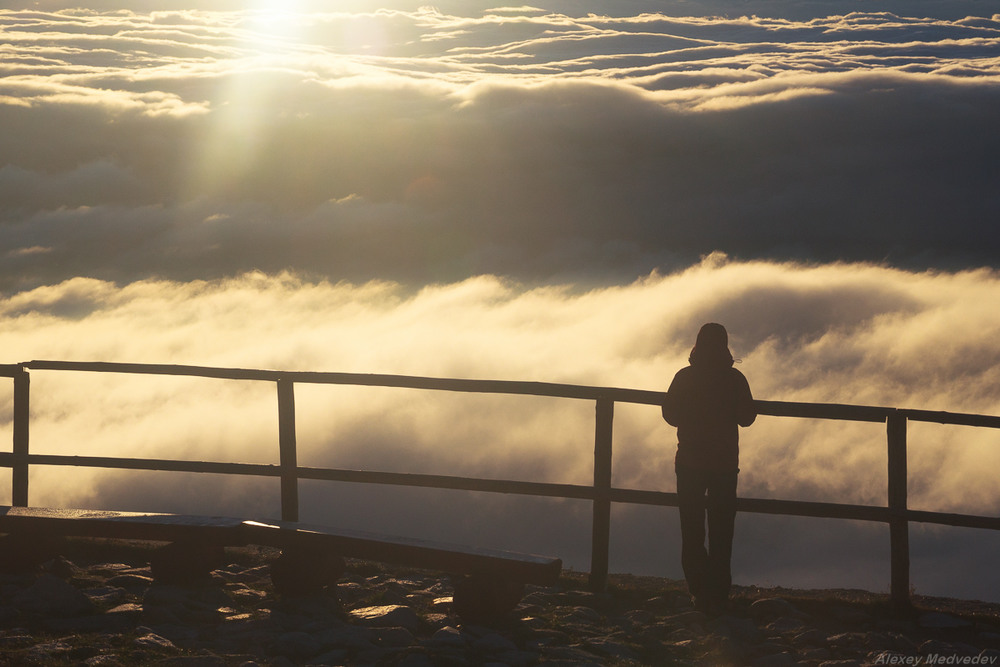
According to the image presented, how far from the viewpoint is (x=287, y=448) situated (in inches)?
312

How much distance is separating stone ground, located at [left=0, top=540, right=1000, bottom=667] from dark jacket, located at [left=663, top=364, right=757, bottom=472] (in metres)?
1.09

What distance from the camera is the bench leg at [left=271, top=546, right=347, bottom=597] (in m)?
6.93

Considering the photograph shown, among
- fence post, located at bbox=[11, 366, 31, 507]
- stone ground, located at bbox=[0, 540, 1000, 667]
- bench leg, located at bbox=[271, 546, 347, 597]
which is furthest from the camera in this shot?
fence post, located at bbox=[11, 366, 31, 507]

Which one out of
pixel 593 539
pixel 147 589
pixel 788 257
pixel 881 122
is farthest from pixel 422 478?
pixel 881 122

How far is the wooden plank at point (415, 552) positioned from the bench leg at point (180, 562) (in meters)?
0.37

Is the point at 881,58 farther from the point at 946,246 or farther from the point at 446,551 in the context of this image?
the point at 446,551

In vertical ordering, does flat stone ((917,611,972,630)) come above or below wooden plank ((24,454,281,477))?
below

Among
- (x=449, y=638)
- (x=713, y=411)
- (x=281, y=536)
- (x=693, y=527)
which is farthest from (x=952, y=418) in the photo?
(x=281, y=536)

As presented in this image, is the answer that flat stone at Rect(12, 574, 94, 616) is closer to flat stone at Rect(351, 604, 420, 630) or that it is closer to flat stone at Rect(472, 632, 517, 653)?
flat stone at Rect(351, 604, 420, 630)

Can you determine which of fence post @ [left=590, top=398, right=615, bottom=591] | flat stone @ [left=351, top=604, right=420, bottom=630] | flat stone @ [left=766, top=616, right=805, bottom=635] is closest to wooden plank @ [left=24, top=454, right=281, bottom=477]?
flat stone @ [left=351, top=604, right=420, bottom=630]

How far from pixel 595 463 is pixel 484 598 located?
1.44 m

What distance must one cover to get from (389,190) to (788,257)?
7567 centimetres

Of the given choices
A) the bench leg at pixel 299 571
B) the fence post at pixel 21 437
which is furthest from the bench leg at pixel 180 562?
A: the fence post at pixel 21 437

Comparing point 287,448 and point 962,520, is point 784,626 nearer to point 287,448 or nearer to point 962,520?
point 962,520
